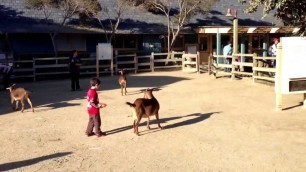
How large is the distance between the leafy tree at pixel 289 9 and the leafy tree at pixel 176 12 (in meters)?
12.4

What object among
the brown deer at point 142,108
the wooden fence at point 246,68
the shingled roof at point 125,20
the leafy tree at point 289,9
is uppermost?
the shingled roof at point 125,20

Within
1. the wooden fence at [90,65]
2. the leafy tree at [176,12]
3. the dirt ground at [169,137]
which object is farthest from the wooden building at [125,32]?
the dirt ground at [169,137]

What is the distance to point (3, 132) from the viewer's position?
8.97 m

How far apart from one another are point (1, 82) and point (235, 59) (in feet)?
33.6

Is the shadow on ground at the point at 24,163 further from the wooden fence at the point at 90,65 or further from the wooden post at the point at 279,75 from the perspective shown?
the wooden fence at the point at 90,65

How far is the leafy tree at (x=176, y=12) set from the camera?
84.0ft

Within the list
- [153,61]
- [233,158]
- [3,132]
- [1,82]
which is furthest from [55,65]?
[233,158]

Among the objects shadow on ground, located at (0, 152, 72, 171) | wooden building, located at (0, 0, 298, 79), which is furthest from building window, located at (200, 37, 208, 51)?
shadow on ground, located at (0, 152, 72, 171)

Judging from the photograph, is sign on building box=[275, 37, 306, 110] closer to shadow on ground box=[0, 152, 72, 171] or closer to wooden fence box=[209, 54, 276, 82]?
wooden fence box=[209, 54, 276, 82]

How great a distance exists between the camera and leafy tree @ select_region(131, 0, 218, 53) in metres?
25.6

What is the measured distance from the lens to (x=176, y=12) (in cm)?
2862

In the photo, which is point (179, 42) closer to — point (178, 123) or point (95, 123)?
point (178, 123)

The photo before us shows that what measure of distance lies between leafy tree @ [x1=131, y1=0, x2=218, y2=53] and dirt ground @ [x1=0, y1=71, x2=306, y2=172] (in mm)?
12641

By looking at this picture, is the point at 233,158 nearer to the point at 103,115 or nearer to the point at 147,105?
the point at 147,105
